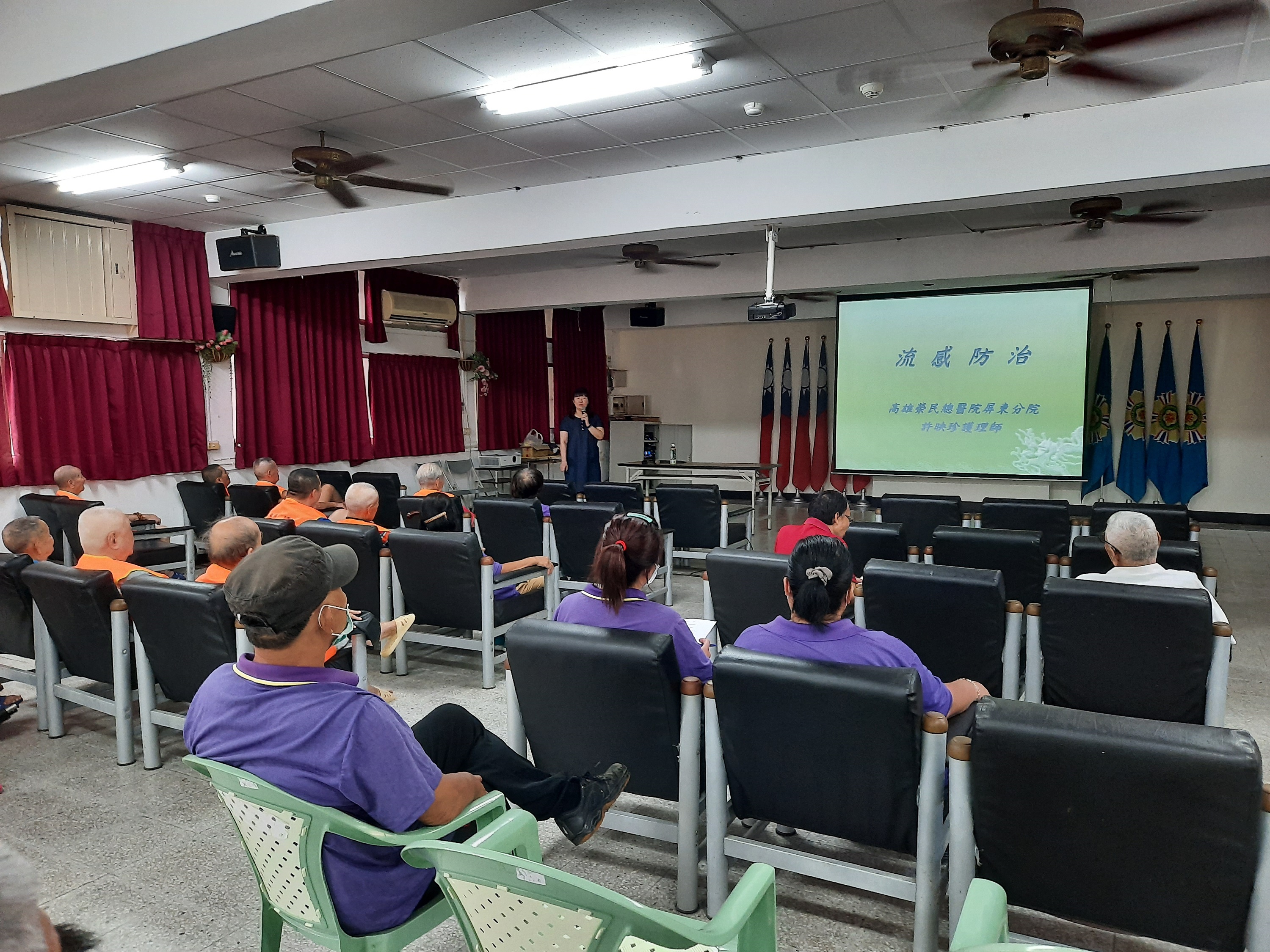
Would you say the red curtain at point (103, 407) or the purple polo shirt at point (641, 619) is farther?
the red curtain at point (103, 407)

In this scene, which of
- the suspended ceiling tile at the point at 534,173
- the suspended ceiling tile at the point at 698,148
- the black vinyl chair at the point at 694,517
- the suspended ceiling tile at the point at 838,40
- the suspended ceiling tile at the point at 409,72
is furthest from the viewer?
the black vinyl chair at the point at 694,517

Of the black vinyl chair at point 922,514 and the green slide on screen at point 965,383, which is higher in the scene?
the green slide on screen at point 965,383

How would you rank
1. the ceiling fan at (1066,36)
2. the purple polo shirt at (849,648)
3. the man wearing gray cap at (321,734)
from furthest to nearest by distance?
the ceiling fan at (1066,36) < the purple polo shirt at (849,648) < the man wearing gray cap at (321,734)

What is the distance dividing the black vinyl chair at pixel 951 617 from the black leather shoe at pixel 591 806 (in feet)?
4.22

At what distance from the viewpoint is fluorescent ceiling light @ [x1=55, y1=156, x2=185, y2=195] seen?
5270 millimetres

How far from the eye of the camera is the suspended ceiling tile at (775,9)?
3186 mm

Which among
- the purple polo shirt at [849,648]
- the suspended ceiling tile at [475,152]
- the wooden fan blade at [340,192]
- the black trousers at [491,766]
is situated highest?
the suspended ceiling tile at [475,152]

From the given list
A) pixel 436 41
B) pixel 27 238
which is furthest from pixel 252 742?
pixel 27 238

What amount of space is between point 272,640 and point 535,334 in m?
10.4

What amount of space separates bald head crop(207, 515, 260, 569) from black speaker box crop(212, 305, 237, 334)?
5.35 meters

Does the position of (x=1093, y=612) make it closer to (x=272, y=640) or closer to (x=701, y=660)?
(x=701, y=660)

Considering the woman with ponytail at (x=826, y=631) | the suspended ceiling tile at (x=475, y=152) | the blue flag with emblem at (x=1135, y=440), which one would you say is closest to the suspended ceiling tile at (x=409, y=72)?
the suspended ceiling tile at (x=475, y=152)

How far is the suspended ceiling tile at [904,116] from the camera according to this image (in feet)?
14.4

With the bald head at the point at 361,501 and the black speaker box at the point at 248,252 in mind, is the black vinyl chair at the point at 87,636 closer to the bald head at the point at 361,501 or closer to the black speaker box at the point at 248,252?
the bald head at the point at 361,501
